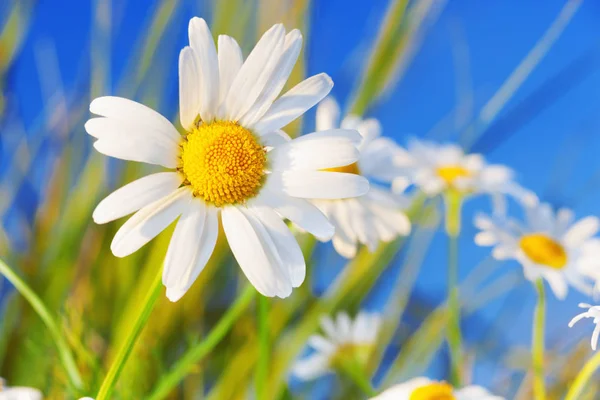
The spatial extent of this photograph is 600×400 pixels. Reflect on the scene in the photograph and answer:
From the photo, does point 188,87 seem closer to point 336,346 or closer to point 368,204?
point 368,204

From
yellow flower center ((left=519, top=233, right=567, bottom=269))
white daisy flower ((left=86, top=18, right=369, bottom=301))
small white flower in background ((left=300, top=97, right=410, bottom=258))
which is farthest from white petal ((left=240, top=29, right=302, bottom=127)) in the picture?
yellow flower center ((left=519, top=233, right=567, bottom=269))

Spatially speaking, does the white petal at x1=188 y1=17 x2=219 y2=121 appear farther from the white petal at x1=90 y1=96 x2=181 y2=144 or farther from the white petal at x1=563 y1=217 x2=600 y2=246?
the white petal at x1=563 y1=217 x2=600 y2=246

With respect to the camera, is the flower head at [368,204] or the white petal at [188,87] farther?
the flower head at [368,204]

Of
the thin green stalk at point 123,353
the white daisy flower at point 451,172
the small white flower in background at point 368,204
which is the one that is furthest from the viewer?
the white daisy flower at point 451,172

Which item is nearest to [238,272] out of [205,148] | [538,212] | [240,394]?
[240,394]

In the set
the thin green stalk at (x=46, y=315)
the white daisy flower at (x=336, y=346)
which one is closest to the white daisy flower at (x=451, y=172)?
the white daisy flower at (x=336, y=346)

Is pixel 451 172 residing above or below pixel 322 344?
above

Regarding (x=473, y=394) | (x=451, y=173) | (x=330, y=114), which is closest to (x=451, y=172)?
(x=451, y=173)

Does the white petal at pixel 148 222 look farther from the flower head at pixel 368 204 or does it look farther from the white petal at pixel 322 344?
the white petal at pixel 322 344
